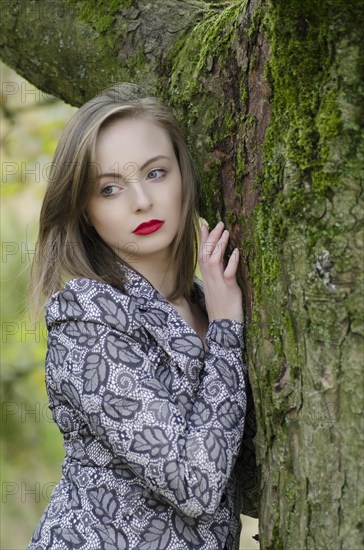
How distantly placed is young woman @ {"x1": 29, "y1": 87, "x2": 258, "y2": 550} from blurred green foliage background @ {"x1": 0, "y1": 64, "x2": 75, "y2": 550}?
8.15ft

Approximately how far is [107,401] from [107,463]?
0.68 feet

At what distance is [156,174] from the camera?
217 cm

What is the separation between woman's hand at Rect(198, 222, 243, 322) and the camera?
2.02m

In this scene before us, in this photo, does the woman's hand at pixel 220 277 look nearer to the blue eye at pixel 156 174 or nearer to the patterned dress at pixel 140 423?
the patterned dress at pixel 140 423

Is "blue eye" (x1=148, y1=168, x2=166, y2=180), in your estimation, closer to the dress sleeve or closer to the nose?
the nose

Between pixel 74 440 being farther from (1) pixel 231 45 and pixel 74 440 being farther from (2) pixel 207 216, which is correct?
(1) pixel 231 45

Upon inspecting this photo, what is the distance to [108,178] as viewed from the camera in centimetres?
212

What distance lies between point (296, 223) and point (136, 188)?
21.6 inches

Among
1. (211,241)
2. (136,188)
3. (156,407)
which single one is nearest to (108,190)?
(136,188)

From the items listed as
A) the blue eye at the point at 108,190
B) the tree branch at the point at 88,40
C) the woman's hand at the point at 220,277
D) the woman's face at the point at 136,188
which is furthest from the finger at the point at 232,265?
the tree branch at the point at 88,40

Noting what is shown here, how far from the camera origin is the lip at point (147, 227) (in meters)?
2.13

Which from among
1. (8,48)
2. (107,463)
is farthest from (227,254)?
(8,48)

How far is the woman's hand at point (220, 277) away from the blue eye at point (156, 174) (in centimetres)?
20

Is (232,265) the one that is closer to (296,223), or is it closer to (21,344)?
(296,223)
